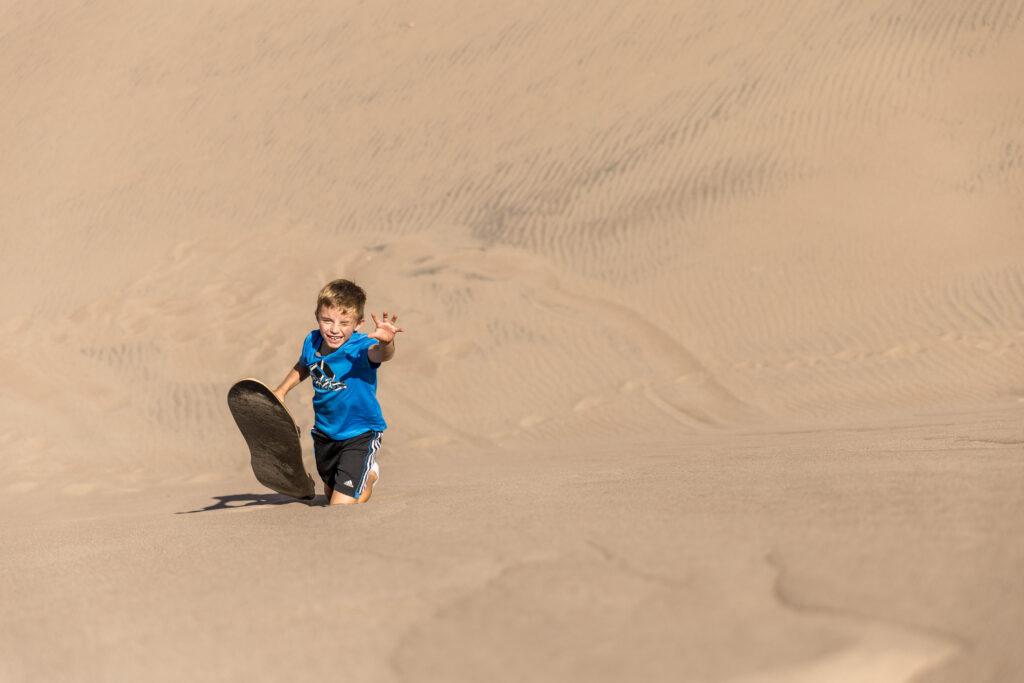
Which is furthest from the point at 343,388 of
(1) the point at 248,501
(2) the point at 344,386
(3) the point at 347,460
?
(1) the point at 248,501

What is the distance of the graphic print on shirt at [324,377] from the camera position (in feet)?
15.3

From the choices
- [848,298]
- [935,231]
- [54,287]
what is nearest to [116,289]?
[54,287]

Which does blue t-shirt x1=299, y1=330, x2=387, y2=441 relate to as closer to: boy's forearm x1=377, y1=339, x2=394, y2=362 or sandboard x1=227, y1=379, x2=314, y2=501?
boy's forearm x1=377, y1=339, x2=394, y2=362

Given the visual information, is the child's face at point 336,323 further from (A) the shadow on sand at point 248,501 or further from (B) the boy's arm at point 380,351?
(A) the shadow on sand at point 248,501

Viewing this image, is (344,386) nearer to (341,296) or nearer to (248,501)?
(341,296)

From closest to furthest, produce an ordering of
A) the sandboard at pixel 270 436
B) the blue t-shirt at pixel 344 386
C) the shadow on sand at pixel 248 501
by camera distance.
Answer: the sandboard at pixel 270 436
the blue t-shirt at pixel 344 386
the shadow on sand at pixel 248 501

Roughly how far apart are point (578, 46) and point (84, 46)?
965cm

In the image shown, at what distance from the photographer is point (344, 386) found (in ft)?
15.6

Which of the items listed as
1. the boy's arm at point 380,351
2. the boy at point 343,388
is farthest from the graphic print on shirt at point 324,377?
the boy's arm at point 380,351

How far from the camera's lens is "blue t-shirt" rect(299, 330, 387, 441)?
4664 mm

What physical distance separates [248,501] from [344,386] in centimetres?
94

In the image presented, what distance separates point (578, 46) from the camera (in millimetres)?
15773

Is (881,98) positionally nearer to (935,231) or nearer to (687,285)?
(935,231)

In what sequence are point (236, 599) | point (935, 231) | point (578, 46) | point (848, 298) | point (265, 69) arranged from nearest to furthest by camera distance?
point (236, 599), point (848, 298), point (935, 231), point (578, 46), point (265, 69)
